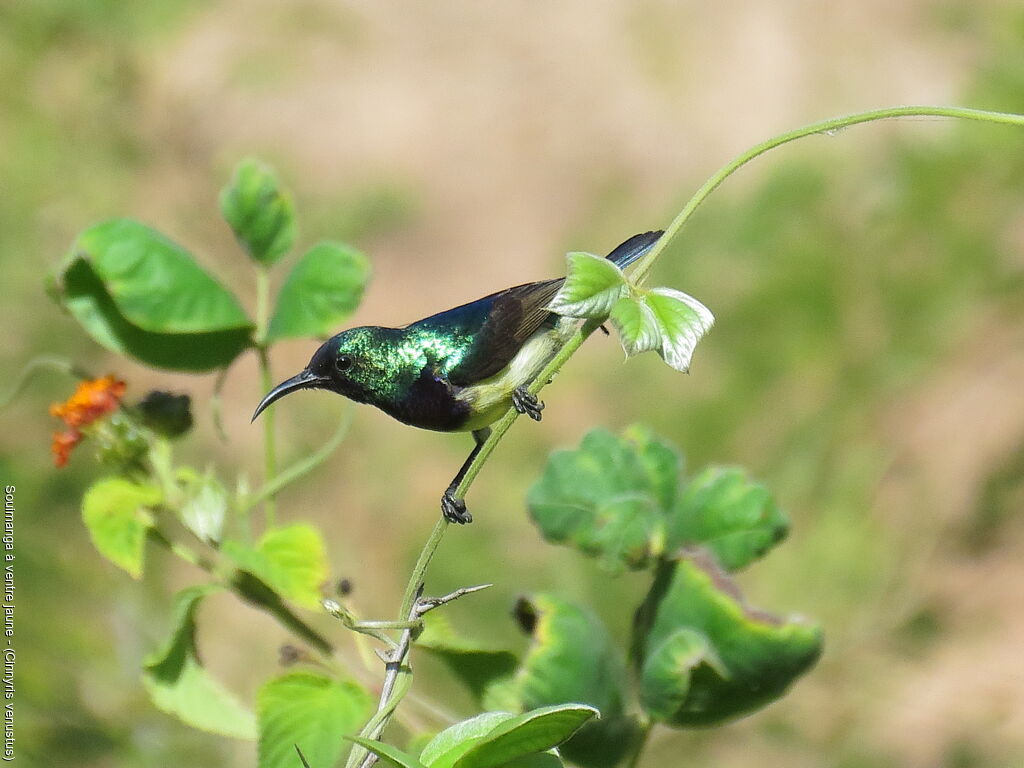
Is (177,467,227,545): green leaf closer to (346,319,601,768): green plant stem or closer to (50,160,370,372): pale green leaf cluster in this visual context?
(50,160,370,372): pale green leaf cluster

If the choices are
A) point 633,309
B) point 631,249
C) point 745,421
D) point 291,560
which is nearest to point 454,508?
point 291,560

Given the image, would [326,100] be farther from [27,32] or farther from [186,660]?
[186,660]

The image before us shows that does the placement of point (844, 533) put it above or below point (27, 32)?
below

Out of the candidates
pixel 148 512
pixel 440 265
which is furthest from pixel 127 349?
pixel 440 265

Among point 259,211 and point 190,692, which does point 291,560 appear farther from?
point 259,211

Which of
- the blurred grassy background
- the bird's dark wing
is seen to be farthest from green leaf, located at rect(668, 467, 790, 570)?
the blurred grassy background

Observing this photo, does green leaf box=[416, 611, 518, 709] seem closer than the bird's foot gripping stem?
Yes
